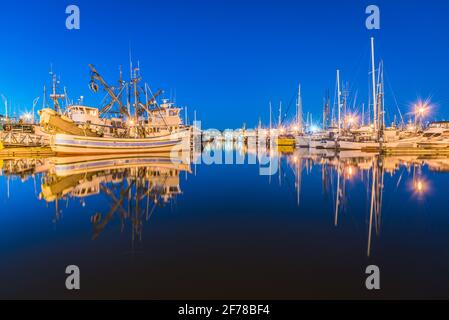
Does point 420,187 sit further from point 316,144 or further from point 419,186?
point 316,144

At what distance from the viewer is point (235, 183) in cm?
1733

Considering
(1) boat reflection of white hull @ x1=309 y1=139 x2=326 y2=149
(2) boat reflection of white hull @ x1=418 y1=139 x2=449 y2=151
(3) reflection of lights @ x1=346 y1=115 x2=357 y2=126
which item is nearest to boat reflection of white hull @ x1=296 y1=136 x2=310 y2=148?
(1) boat reflection of white hull @ x1=309 y1=139 x2=326 y2=149

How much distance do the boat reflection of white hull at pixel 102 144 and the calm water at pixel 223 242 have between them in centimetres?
2276

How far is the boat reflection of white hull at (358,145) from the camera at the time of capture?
41094 millimetres

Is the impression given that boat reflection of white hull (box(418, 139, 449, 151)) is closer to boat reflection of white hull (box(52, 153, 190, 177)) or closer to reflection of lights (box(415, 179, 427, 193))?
reflection of lights (box(415, 179, 427, 193))

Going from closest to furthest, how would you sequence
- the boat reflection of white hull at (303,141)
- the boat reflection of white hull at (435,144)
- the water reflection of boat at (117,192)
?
1. the water reflection of boat at (117,192)
2. the boat reflection of white hull at (435,144)
3. the boat reflection of white hull at (303,141)

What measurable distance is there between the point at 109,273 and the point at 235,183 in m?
12.2

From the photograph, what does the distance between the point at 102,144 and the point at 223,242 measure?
1318 inches

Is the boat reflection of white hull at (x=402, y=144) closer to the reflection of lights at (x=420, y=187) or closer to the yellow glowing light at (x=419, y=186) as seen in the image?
the reflection of lights at (x=420, y=187)

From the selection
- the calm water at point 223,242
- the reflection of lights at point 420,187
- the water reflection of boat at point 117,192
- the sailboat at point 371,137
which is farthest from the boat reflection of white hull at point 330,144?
the water reflection of boat at point 117,192

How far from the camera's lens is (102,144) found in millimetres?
36406

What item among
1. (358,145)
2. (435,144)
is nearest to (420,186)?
(358,145)
